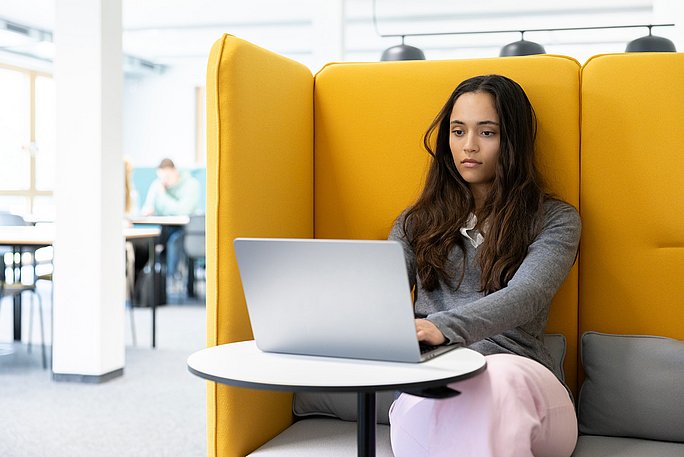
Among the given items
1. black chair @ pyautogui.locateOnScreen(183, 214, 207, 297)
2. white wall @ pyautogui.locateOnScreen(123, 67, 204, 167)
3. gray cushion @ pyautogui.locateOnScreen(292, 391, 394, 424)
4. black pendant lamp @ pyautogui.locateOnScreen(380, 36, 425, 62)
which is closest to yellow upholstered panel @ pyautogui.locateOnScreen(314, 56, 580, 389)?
gray cushion @ pyautogui.locateOnScreen(292, 391, 394, 424)

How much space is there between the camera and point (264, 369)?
4.24ft

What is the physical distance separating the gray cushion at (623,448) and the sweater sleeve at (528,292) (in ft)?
1.01

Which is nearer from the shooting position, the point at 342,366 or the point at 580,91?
the point at 342,366

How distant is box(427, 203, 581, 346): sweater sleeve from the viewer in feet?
4.92

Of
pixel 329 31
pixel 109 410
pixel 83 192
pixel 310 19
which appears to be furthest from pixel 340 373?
pixel 310 19

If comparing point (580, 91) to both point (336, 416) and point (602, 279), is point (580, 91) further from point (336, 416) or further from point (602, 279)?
point (336, 416)

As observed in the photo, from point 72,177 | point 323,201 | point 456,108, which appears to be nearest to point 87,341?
point 72,177

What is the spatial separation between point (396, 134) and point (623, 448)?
37.8 inches

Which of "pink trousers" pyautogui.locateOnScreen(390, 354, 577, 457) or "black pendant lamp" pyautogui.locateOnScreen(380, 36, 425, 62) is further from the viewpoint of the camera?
"black pendant lamp" pyautogui.locateOnScreen(380, 36, 425, 62)

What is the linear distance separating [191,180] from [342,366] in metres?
7.35

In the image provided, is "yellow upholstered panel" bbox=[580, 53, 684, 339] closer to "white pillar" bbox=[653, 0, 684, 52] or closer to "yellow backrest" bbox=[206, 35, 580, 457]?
"yellow backrest" bbox=[206, 35, 580, 457]

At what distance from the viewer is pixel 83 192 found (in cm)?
412

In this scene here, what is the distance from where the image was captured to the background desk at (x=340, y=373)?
117cm

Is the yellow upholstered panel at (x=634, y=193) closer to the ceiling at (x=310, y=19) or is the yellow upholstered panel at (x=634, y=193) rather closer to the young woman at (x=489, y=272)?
the young woman at (x=489, y=272)
